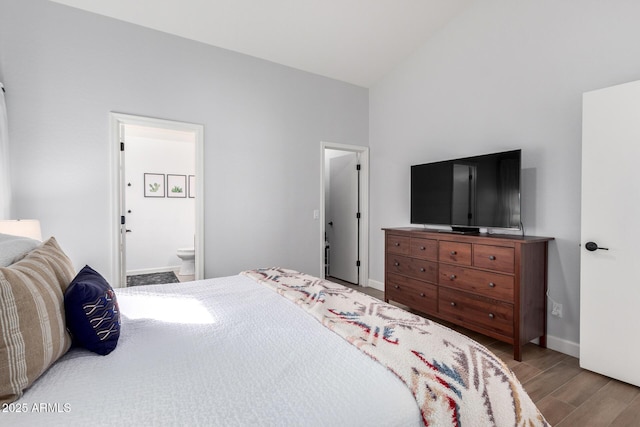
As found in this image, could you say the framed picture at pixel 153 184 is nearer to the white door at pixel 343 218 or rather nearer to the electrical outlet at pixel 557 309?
the white door at pixel 343 218

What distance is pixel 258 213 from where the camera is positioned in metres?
3.86

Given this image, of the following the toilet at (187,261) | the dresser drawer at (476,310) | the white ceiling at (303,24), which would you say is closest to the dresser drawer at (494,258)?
the dresser drawer at (476,310)

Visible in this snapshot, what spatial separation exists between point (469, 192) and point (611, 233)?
1.10m

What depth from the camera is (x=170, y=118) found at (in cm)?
331

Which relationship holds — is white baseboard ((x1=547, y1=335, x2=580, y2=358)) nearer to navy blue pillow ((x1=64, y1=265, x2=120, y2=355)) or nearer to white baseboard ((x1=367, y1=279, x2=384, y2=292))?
white baseboard ((x1=367, y1=279, x2=384, y2=292))

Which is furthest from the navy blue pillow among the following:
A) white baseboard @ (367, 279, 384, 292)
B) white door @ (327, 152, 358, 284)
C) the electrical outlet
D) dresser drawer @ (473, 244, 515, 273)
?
white door @ (327, 152, 358, 284)

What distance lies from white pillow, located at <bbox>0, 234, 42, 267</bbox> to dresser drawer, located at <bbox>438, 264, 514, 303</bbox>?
3.01m

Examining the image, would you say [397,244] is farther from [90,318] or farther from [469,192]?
[90,318]

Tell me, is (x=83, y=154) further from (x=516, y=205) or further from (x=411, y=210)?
(x=516, y=205)

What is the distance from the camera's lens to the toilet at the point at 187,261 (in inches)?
198

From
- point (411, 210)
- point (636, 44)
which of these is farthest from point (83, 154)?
point (636, 44)

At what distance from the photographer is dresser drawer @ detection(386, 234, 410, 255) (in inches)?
138

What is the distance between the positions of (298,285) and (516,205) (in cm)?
204

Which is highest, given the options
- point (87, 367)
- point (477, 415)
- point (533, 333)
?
point (87, 367)
